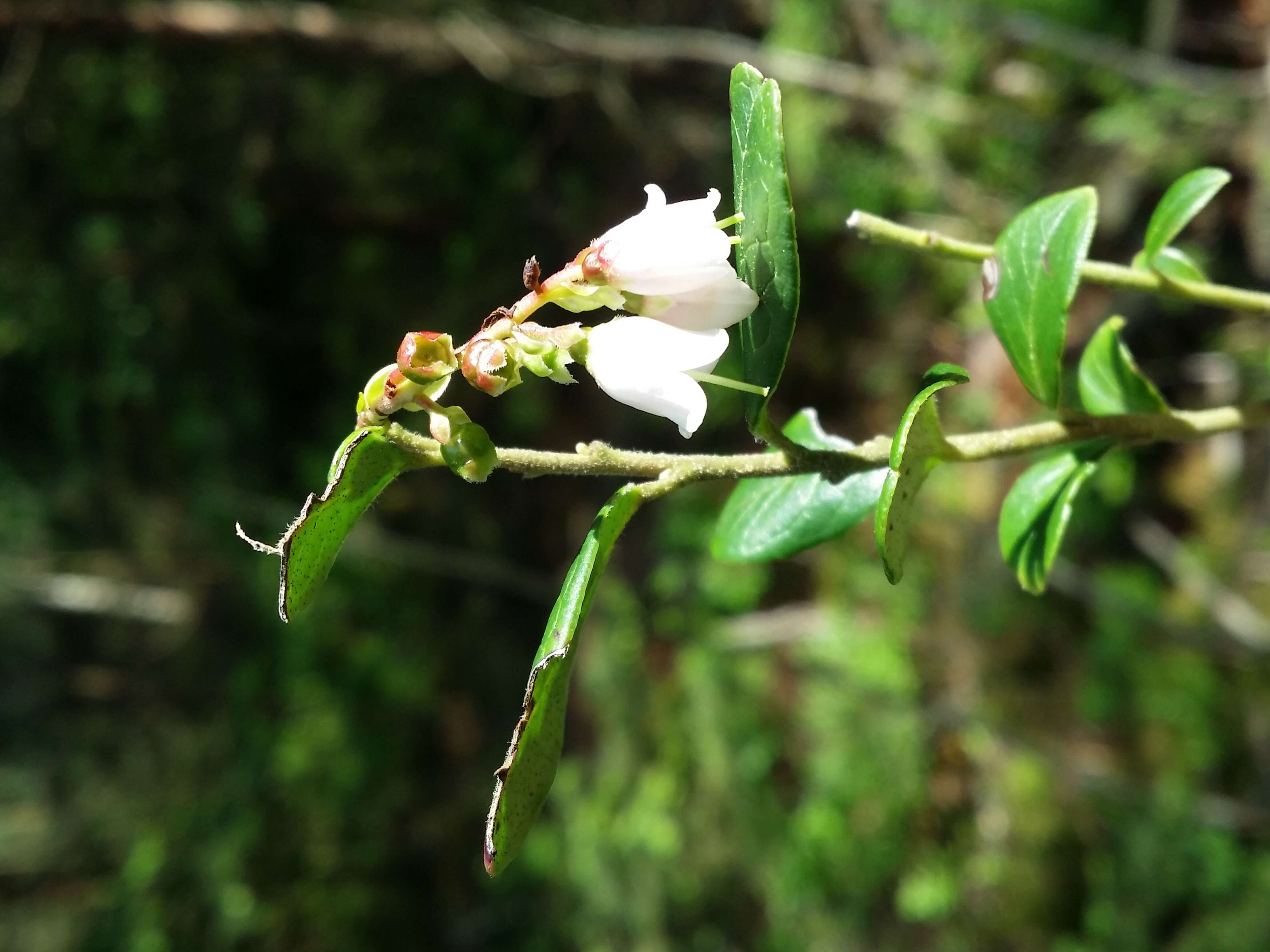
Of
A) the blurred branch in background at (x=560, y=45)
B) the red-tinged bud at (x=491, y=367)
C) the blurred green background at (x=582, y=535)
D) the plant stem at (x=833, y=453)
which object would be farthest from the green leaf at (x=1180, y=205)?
the blurred branch in background at (x=560, y=45)

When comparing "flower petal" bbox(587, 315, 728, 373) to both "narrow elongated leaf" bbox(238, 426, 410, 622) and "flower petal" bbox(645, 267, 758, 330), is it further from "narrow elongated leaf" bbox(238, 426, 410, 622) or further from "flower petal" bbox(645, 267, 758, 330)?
"narrow elongated leaf" bbox(238, 426, 410, 622)

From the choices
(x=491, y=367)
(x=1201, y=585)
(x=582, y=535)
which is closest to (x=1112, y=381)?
(x=491, y=367)

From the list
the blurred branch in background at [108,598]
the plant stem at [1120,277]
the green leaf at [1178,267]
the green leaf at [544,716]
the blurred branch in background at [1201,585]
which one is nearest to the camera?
the green leaf at [544,716]

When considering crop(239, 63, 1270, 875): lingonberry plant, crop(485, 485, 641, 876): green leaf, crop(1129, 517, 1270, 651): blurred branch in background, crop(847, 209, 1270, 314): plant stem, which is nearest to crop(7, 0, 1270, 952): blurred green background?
crop(1129, 517, 1270, 651): blurred branch in background

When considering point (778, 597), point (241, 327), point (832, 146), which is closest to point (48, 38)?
point (241, 327)

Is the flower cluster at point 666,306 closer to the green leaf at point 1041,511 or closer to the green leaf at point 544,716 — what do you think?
the green leaf at point 544,716

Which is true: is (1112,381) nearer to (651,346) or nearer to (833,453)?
(833,453)
